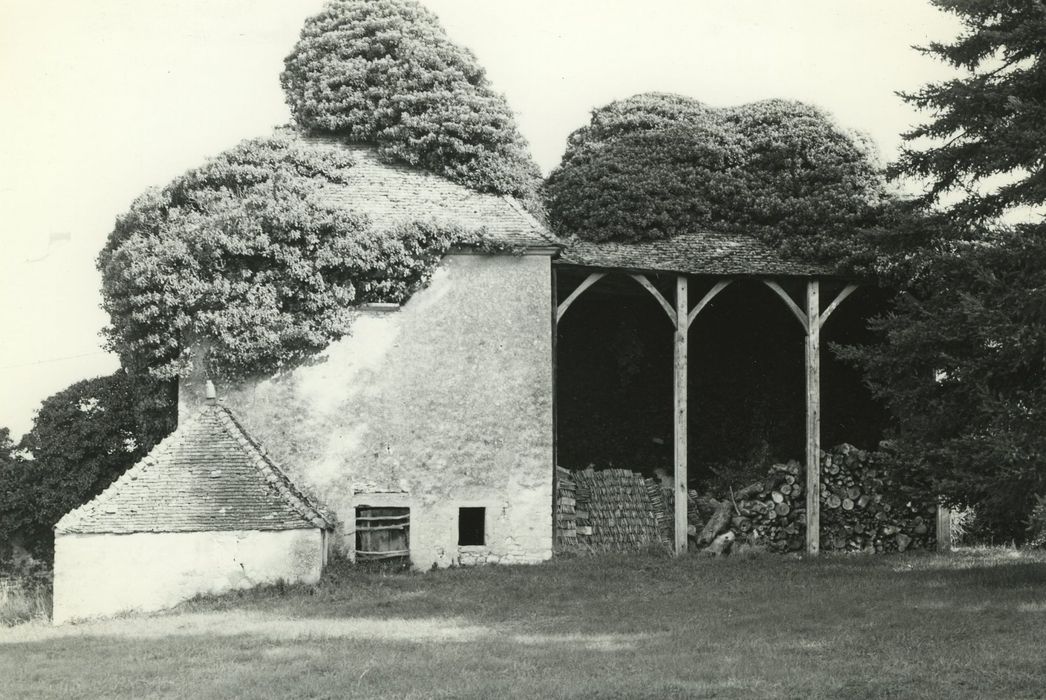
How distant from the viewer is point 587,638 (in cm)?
1352

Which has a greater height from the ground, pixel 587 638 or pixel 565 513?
pixel 565 513

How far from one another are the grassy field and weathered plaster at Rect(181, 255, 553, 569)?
1291 mm

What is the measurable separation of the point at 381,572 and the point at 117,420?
7.11 metres

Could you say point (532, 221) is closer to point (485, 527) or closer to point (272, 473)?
point (485, 527)

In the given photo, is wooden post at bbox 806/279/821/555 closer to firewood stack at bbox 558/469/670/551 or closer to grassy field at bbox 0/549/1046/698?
grassy field at bbox 0/549/1046/698

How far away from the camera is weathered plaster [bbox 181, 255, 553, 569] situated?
19812 mm

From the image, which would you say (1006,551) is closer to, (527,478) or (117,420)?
(527,478)

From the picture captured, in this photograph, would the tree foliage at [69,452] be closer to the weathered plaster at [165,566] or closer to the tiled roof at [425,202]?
the weathered plaster at [165,566]

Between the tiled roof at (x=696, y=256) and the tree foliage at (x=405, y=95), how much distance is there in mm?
2812

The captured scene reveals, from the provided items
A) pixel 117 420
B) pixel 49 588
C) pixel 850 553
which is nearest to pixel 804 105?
pixel 850 553

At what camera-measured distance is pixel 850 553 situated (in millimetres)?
20844

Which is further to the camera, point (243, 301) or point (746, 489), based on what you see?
point (746, 489)

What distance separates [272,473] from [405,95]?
947 cm

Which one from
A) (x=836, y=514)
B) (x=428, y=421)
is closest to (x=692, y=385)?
(x=836, y=514)
